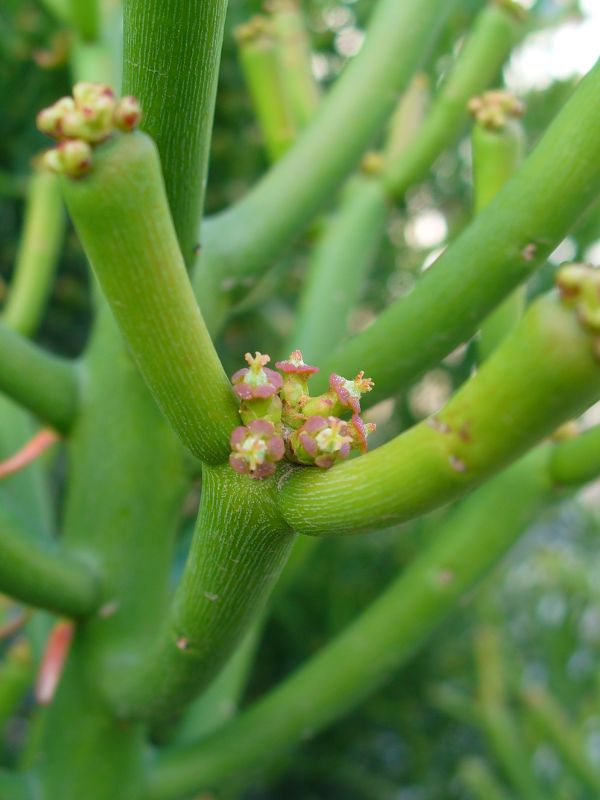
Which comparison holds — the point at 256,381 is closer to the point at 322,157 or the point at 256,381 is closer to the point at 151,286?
the point at 151,286

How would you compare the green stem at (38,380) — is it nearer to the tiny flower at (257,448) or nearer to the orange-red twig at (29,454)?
the orange-red twig at (29,454)

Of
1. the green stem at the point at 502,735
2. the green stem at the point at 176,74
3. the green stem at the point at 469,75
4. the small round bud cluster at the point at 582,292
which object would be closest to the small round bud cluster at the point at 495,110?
the green stem at the point at 469,75

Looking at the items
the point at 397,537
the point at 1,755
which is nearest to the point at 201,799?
the point at 1,755

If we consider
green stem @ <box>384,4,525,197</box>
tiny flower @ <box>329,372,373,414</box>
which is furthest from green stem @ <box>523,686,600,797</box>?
tiny flower @ <box>329,372,373,414</box>

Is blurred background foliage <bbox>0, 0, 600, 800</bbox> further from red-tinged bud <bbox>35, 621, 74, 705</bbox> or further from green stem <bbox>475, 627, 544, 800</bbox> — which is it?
red-tinged bud <bbox>35, 621, 74, 705</bbox>

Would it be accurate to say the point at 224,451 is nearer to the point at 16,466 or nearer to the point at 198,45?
the point at 198,45
